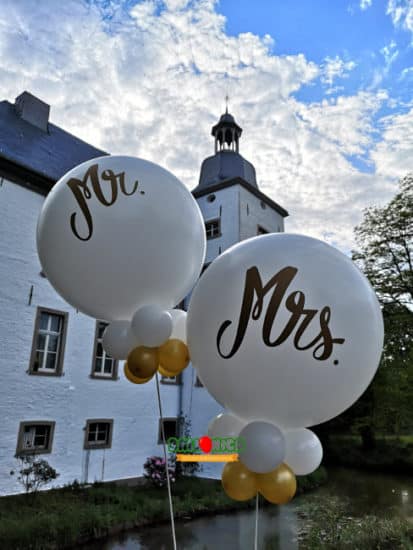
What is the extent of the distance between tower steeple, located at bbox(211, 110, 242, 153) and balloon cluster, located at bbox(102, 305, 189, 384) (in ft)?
46.0

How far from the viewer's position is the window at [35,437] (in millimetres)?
8266

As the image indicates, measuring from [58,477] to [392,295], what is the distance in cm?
1093

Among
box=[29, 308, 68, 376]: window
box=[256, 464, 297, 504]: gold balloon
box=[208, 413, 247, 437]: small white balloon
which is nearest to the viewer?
box=[256, 464, 297, 504]: gold balloon

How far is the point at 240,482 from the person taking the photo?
6.22 ft

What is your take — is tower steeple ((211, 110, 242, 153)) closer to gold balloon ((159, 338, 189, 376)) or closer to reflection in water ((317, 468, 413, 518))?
reflection in water ((317, 468, 413, 518))

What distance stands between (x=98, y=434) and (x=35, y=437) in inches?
64.2

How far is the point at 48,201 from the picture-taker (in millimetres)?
2611

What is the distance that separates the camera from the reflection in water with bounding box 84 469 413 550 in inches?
233

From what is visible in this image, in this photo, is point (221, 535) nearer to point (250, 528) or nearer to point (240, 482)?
point (250, 528)

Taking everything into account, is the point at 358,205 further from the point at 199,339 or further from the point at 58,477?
the point at 199,339

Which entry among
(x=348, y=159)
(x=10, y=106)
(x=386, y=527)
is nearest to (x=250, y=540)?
(x=386, y=527)

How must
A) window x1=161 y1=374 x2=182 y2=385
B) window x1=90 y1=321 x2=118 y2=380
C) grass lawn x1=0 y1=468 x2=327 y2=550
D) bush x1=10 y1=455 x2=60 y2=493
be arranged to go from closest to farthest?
1. grass lawn x1=0 y1=468 x2=327 y2=550
2. bush x1=10 y1=455 x2=60 y2=493
3. window x1=90 y1=321 x2=118 y2=380
4. window x1=161 y1=374 x2=182 y2=385

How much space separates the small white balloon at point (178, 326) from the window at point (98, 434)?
8.05 metres

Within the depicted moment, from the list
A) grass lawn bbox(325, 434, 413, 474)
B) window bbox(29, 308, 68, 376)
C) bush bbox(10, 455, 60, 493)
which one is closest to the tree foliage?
grass lawn bbox(325, 434, 413, 474)
